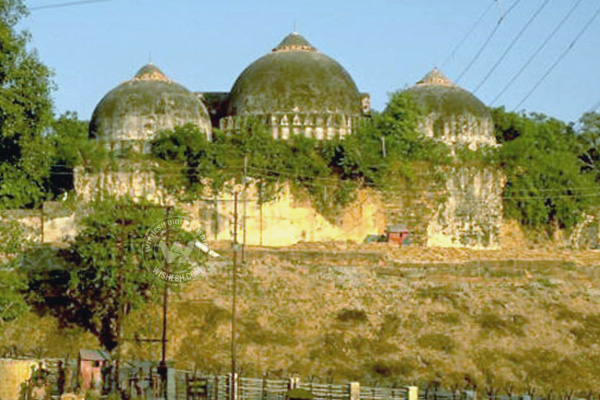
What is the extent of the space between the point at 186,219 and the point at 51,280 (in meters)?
4.89

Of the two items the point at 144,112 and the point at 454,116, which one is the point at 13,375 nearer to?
the point at 144,112

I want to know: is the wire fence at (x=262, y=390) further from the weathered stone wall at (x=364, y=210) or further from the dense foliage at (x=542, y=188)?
the dense foliage at (x=542, y=188)

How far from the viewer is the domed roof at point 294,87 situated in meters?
42.0

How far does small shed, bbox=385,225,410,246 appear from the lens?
129 ft

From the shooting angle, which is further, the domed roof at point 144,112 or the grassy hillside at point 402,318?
the domed roof at point 144,112

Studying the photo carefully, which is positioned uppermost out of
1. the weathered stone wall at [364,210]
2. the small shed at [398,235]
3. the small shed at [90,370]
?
the weathered stone wall at [364,210]

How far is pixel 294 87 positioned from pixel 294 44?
379 centimetres

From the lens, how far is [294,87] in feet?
139

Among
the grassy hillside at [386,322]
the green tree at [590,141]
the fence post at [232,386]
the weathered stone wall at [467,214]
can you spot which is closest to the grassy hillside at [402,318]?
the grassy hillside at [386,322]

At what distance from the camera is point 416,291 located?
3400 cm

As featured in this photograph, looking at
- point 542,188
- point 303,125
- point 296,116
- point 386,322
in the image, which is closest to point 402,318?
point 386,322

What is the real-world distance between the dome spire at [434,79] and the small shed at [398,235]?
8046mm

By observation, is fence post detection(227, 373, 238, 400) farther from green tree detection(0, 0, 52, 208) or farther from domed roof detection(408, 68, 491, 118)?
domed roof detection(408, 68, 491, 118)

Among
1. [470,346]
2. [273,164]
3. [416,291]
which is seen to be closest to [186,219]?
[273,164]
